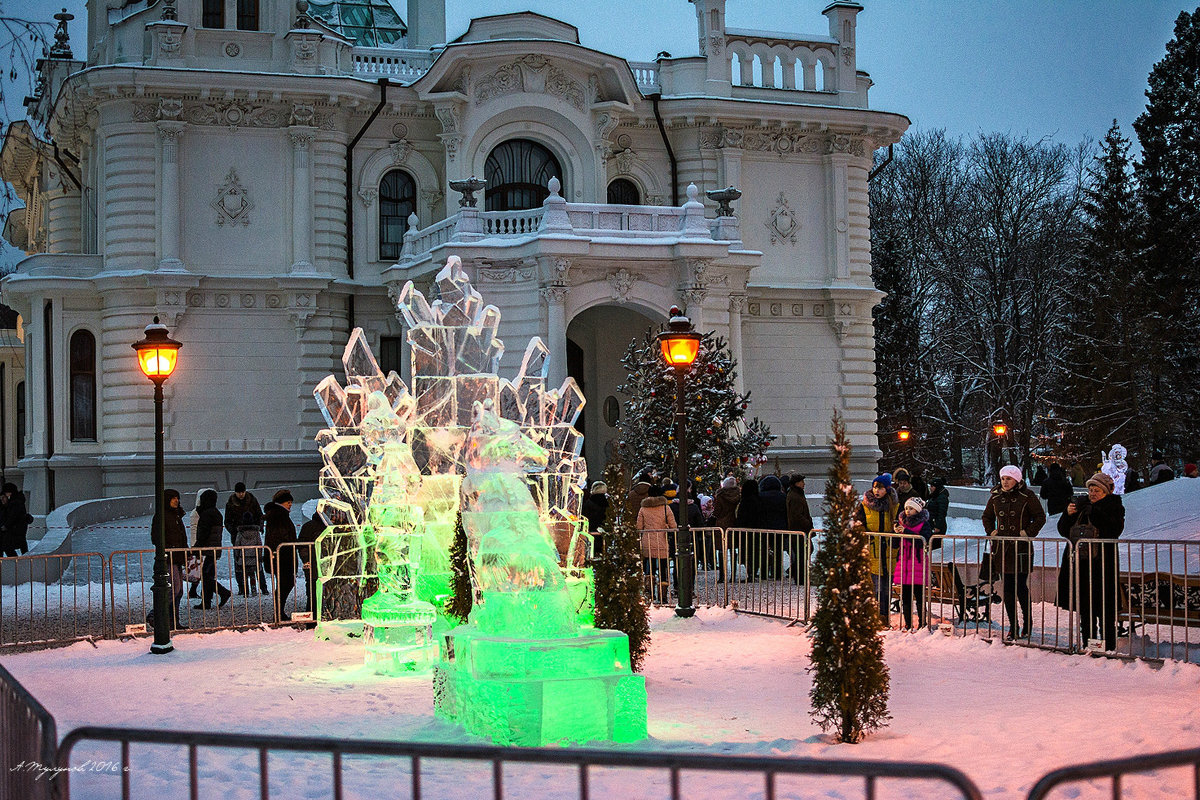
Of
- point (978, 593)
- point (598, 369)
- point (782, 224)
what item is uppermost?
point (782, 224)

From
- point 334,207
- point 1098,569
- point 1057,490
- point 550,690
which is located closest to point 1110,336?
point 1057,490

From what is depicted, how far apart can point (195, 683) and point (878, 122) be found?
27649 mm

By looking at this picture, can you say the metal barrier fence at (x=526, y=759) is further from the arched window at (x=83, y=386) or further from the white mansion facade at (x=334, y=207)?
the arched window at (x=83, y=386)

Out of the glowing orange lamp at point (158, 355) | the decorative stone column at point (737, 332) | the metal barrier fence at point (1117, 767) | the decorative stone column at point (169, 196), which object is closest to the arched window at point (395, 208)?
the decorative stone column at point (169, 196)

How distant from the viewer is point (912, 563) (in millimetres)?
13664

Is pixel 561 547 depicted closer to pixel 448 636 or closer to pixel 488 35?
pixel 448 636

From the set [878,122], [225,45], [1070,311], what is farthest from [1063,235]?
[225,45]

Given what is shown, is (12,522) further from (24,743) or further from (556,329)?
(24,743)

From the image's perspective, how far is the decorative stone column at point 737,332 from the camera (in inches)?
1188

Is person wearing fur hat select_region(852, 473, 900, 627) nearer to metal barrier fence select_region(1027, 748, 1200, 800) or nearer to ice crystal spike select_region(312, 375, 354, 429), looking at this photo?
ice crystal spike select_region(312, 375, 354, 429)

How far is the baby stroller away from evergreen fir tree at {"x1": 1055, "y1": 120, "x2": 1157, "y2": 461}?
23.5 metres

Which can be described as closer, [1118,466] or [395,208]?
[1118,466]

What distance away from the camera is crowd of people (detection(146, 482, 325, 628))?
15.9 meters

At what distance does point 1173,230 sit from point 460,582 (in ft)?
104
